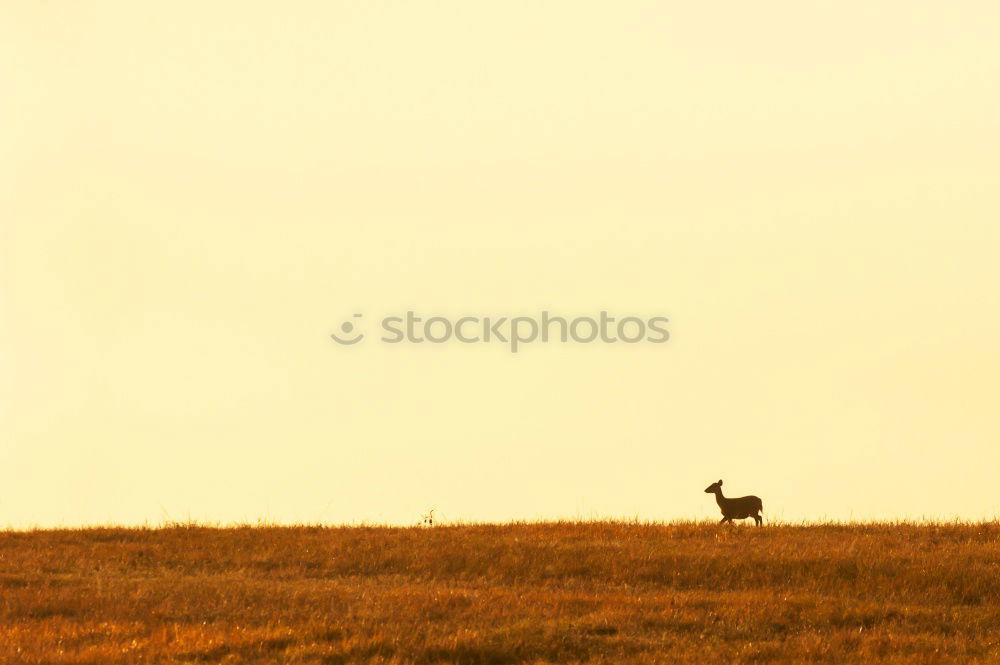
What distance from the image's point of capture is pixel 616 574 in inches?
744

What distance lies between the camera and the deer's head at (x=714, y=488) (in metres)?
26.4

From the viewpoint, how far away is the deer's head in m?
26.4

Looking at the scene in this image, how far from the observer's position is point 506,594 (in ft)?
55.4

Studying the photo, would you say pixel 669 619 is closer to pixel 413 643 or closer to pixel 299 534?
pixel 413 643

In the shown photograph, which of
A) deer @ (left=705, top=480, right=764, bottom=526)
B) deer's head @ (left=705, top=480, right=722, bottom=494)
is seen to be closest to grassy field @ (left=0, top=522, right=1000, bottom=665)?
deer @ (left=705, top=480, right=764, bottom=526)

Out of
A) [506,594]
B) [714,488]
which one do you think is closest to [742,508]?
[714,488]

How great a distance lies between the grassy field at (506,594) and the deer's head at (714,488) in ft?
9.87

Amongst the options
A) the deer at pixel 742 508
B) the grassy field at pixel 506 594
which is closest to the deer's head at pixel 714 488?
the deer at pixel 742 508

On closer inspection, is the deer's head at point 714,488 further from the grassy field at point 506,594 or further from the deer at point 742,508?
the grassy field at point 506,594

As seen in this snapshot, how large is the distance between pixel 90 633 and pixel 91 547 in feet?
24.9

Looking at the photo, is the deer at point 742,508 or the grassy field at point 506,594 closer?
the grassy field at point 506,594

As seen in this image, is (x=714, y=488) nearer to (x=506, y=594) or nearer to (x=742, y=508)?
(x=742, y=508)

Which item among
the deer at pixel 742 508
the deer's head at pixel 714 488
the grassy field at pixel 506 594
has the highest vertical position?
the deer's head at pixel 714 488

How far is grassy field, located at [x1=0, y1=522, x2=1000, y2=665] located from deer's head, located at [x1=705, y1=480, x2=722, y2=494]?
3.01m
